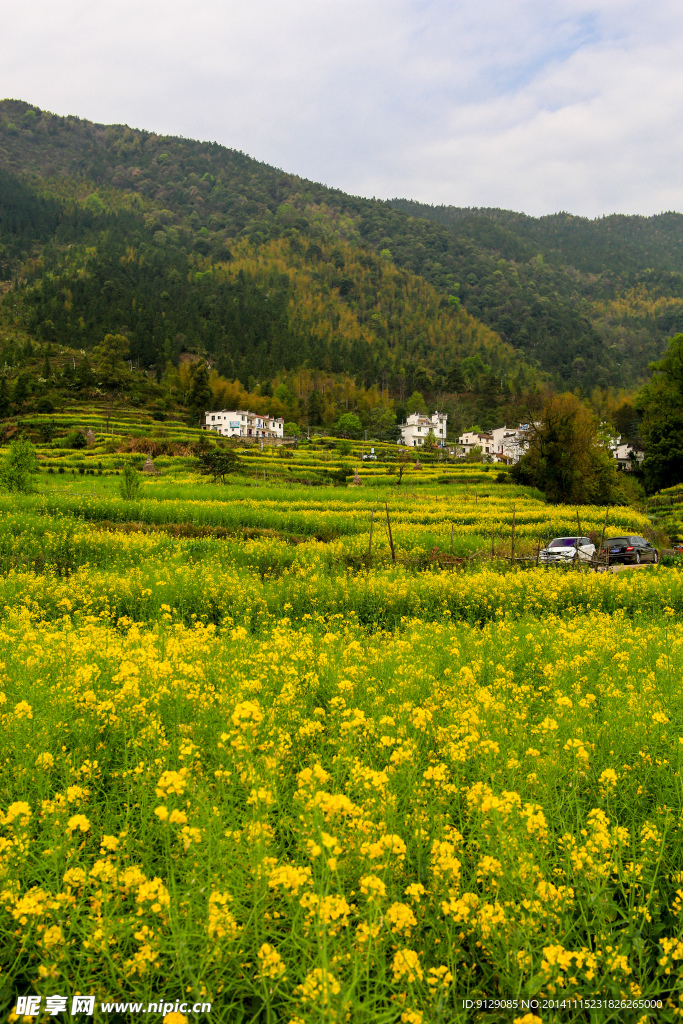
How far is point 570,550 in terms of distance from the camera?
21141 mm

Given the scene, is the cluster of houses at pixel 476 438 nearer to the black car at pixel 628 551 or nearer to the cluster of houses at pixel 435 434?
the cluster of houses at pixel 435 434

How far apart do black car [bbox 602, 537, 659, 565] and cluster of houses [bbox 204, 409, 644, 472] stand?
5357 cm

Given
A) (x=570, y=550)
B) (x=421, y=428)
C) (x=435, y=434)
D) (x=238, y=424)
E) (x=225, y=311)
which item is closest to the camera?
(x=570, y=550)

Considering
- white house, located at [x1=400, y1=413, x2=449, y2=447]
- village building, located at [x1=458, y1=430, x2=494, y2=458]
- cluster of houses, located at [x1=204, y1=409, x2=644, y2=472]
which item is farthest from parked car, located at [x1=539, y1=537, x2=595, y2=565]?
white house, located at [x1=400, y1=413, x2=449, y2=447]

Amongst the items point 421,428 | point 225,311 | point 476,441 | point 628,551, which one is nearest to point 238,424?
point 421,428

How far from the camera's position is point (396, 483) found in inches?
1914

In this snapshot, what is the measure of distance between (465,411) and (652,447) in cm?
6436

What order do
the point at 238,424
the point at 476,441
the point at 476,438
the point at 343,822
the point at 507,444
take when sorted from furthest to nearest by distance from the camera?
the point at 476,438, the point at 476,441, the point at 507,444, the point at 238,424, the point at 343,822

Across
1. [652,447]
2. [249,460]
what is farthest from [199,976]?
[652,447]

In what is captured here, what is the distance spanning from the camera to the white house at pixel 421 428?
101 m

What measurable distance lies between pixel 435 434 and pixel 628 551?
85.3 m

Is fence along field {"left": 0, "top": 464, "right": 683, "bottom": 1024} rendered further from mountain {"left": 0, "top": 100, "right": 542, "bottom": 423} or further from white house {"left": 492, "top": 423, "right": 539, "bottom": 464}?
mountain {"left": 0, "top": 100, "right": 542, "bottom": 423}

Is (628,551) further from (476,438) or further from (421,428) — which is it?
(421,428)

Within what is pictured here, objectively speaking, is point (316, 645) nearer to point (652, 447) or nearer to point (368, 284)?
point (652, 447)
